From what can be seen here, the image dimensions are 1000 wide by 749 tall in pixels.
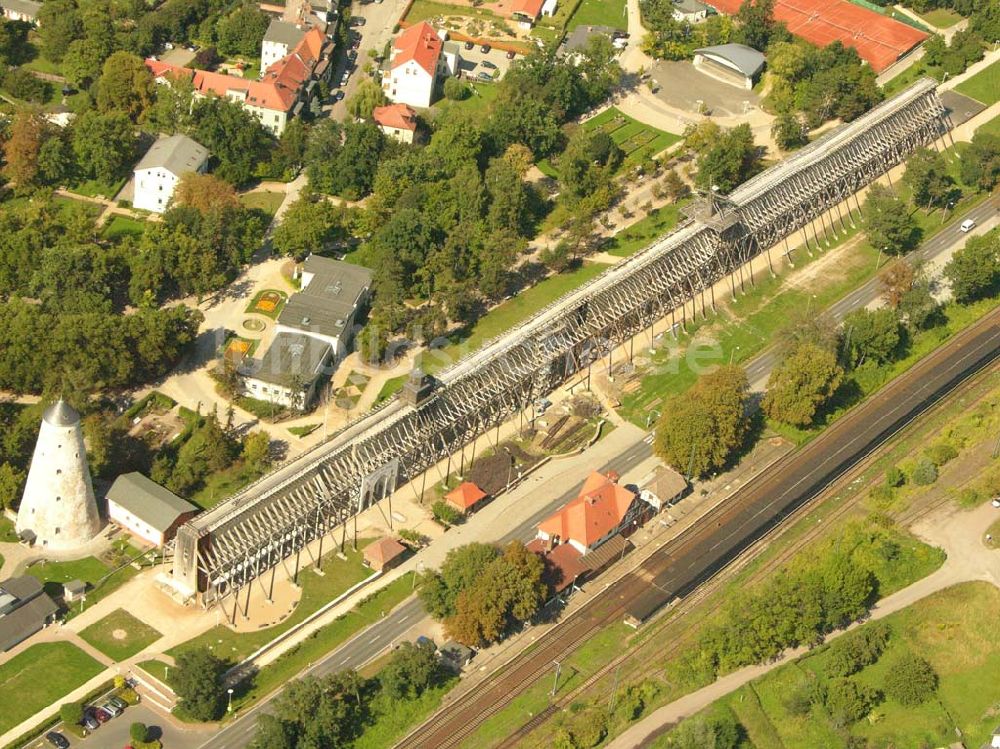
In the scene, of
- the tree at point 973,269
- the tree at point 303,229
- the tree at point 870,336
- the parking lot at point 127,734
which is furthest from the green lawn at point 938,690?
the tree at point 303,229

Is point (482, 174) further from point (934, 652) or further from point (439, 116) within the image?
point (934, 652)

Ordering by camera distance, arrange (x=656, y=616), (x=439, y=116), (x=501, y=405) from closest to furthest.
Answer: (x=656, y=616) < (x=501, y=405) < (x=439, y=116)

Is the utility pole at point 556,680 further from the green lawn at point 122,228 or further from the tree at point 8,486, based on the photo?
the green lawn at point 122,228

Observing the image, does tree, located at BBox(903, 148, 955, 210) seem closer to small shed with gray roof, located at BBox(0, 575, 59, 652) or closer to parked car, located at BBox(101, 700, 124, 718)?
small shed with gray roof, located at BBox(0, 575, 59, 652)

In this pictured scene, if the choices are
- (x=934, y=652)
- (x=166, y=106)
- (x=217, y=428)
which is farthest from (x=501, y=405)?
(x=166, y=106)

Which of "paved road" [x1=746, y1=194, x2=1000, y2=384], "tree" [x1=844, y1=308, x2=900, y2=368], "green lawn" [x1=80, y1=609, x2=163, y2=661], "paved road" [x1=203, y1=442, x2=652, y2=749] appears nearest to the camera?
"paved road" [x1=203, y1=442, x2=652, y2=749]

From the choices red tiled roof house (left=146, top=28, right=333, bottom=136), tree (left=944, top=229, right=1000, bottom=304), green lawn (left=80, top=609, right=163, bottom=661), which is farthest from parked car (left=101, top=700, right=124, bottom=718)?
tree (left=944, top=229, right=1000, bottom=304)

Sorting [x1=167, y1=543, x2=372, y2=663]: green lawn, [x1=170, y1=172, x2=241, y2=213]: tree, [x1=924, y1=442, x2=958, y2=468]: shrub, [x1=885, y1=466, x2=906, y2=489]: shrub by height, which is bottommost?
[x1=167, y1=543, x2=372, y2=663]: green lawn
